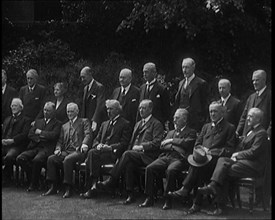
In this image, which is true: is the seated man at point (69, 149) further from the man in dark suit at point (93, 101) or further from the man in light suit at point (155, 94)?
the man in light suit at point (155, 94)

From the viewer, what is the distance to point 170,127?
1139 centimetres

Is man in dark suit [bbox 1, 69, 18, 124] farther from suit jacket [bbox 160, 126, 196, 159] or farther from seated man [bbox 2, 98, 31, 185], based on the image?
suit jacket [bbox 160, 126, 196, 159]

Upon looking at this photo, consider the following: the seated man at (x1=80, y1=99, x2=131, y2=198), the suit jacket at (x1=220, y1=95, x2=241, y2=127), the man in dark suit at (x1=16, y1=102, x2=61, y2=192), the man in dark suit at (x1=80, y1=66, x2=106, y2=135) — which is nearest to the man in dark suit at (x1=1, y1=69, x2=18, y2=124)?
the man in dark suit at (x1=16, y1=102, x2=61, y2=192)

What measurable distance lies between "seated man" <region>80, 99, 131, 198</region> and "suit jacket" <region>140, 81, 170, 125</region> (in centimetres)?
41

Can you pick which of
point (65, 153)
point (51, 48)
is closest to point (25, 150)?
point (65, 153)

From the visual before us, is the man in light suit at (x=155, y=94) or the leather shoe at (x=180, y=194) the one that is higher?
the man in light suit at (x=155, y=94)

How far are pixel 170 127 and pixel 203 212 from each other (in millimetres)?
2657

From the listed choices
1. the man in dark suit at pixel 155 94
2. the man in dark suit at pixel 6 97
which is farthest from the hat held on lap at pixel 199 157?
the man in dark suit at pixel 6 97

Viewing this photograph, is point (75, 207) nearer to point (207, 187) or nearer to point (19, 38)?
point (207, 187)

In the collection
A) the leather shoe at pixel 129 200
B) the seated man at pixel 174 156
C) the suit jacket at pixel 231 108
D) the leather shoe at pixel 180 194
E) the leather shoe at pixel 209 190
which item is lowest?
the leather shoe at pixel 129 200

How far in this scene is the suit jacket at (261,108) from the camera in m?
9.49

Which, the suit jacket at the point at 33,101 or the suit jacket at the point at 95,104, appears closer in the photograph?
the suit jacket at the point at 95,104

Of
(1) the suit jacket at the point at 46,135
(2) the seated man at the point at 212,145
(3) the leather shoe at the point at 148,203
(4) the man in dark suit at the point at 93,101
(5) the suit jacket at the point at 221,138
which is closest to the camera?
(2) the seated man at the point at 212,145

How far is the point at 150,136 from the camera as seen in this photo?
9.98m
